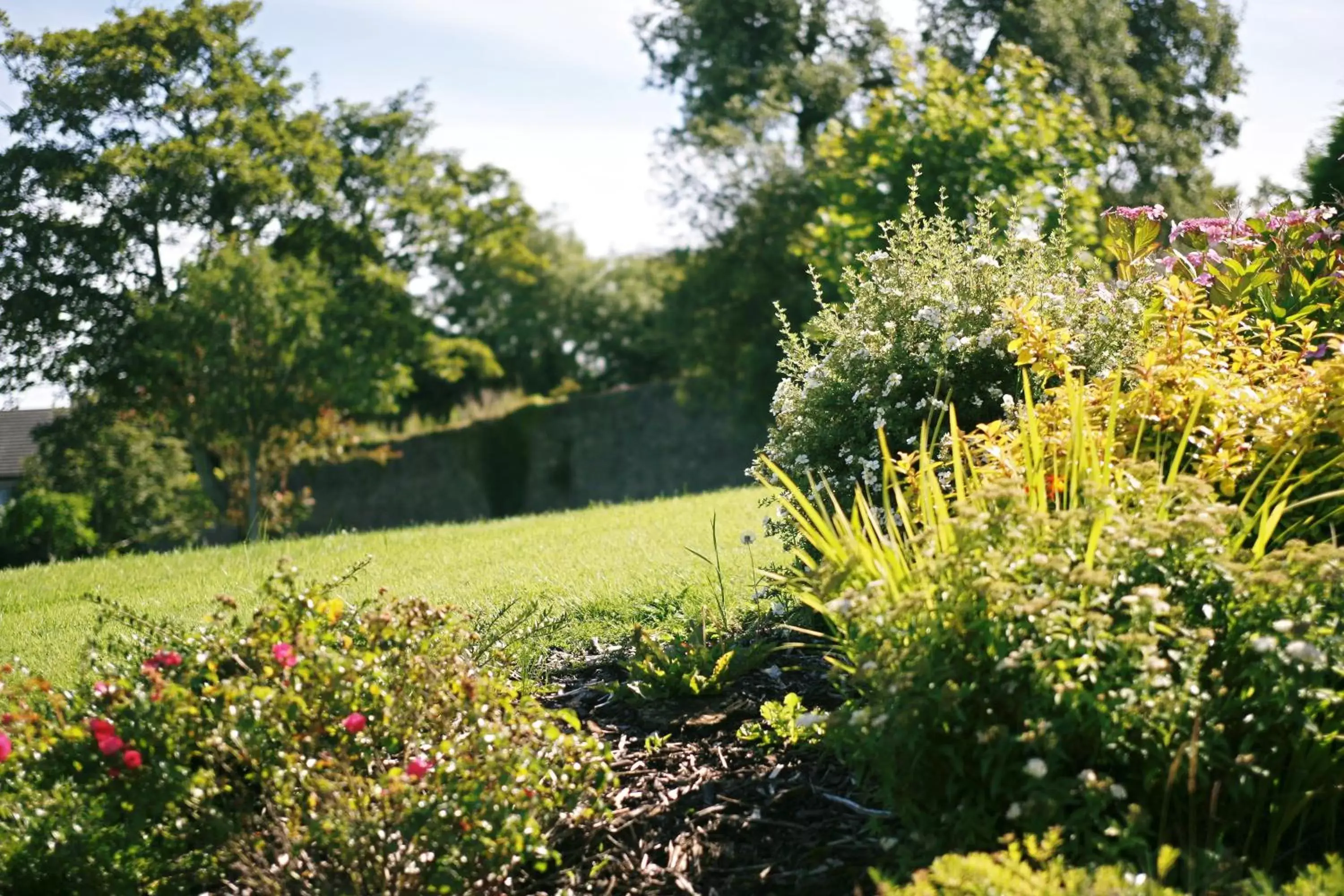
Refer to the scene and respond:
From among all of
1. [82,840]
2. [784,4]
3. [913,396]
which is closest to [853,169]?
[784,4]

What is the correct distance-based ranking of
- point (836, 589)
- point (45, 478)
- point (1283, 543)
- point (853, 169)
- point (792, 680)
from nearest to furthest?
point (836, 589), point (1283, 543), point (792, 680), point (853, 169), point (45, 478)

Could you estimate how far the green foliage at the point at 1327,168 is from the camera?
641cm

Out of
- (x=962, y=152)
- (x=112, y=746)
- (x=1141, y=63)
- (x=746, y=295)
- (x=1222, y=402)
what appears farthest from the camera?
(x=1141, y=63)

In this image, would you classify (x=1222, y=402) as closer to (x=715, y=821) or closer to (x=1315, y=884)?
(x=1315, y=884)

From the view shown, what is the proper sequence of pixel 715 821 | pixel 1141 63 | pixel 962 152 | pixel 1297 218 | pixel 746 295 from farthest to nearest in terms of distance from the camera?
pixel 1141 63 < pixel 746 295 < pixel 962 152 < pixel 1297 218 < pixel 715 821

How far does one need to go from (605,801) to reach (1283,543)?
6.44 ft

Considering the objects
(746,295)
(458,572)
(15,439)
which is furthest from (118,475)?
(15,439)

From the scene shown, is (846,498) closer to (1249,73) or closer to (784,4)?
(784,4)

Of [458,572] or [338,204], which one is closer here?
[458,572]

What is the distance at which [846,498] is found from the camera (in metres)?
Result: 4.18

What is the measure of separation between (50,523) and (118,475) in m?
1.42

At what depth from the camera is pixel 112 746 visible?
242 cm

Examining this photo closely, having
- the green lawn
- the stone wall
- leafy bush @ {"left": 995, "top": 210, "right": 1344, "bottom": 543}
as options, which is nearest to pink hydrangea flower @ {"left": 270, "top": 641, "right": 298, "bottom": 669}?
the green lawn

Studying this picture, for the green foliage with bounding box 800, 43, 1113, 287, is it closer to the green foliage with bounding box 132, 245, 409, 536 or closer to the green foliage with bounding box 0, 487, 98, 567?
the green foliage with bounding box 132, 245, 409, 536
